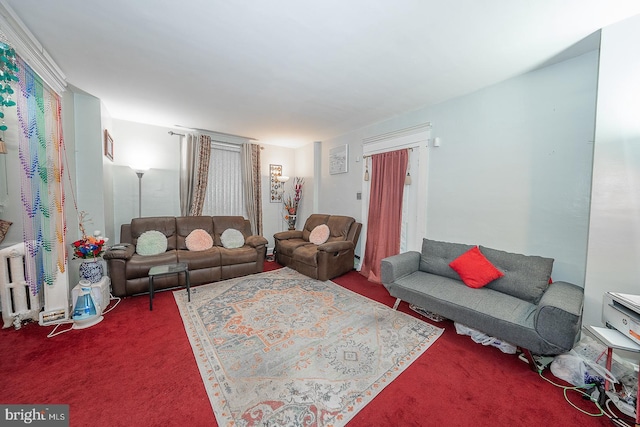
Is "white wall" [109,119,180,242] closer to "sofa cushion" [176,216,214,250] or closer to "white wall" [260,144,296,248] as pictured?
"sofa cushion" [176,216,214,250]

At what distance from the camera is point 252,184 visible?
4.84 meters

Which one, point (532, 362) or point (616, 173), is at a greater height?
point (616, 173)

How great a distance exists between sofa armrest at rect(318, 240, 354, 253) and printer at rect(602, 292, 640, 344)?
2.64m

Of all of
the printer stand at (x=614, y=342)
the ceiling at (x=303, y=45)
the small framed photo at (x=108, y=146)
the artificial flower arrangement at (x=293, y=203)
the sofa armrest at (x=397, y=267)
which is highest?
the ceiling at (x=303, y=45)

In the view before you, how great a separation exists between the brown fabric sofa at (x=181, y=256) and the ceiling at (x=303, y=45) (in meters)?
1.87

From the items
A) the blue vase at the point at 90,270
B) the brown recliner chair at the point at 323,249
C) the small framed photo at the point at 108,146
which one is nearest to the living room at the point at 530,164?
the small framed photo at the point at 108,146

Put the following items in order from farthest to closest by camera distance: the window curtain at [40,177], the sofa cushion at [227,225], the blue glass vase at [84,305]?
the sofa cushion at [227,225]
the blue glass vase at [84,305]
the window curtain at [40,177]

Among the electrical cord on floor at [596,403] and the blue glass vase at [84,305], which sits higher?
the blue glass vase at [84,305]

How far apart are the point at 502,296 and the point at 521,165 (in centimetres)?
133

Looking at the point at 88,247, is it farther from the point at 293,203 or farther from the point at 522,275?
the point at 522,275

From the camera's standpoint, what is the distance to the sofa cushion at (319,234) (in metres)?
4.12

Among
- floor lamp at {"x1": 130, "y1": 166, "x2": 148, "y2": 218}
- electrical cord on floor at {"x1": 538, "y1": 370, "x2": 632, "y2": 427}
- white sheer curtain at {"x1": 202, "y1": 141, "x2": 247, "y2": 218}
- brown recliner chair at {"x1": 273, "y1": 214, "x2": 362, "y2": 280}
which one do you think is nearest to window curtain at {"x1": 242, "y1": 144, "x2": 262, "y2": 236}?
white sheer curtain at {"x1": 202, "y1": 141, "x2": 247, "y2": 218}

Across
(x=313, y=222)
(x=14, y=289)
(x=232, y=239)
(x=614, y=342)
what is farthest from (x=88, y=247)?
(x=614, y=342)

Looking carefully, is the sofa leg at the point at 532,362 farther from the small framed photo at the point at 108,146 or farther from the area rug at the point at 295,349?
the small framed photo at the point at 108,146
